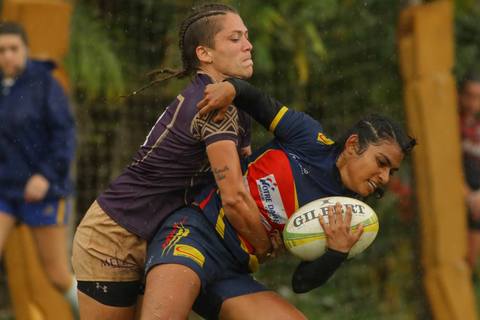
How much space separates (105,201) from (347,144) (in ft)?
3.36

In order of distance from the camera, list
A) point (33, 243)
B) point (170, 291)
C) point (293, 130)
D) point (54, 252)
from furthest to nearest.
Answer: point (33, 243)
point (54, 252)
point (293, 130)
point (170, 291)

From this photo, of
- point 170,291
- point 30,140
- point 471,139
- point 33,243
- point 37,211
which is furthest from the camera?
point 471,139

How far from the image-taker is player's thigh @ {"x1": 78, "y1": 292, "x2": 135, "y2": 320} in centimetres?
529

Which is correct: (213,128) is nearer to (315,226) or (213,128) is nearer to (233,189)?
(233,189)

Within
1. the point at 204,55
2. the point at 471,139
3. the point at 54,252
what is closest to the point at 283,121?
the point at 204,55

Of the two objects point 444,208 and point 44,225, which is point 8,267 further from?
point 444,208

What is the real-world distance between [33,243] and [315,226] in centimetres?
427

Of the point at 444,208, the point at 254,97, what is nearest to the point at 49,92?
the point at 444,208

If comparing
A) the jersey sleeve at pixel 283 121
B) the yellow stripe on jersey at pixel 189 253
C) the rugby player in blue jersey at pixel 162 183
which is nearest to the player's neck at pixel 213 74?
the rugby player in blue jersey at pixel 162 183

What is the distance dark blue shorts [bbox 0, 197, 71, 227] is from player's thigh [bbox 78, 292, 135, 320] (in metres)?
3.22

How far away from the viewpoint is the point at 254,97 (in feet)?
16.7

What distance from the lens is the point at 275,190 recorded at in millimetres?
5090

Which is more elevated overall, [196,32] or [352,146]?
[196,32]

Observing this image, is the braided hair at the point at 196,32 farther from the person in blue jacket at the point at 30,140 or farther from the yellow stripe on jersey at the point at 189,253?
the person in blue jacket at the point at 30,140
